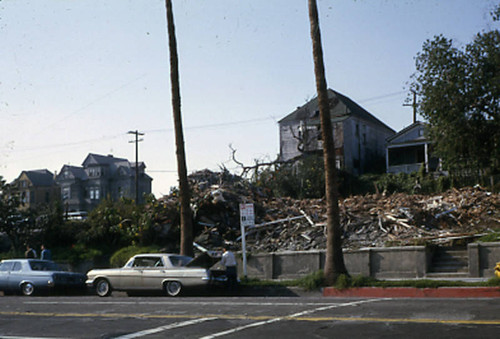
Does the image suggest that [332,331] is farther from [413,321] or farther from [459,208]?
[459,208]

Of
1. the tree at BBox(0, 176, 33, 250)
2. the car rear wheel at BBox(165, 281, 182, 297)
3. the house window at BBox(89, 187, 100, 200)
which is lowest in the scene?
the car rear wheel at BBox(165, 281, 182, 297)

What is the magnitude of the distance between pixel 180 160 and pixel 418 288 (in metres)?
10.4

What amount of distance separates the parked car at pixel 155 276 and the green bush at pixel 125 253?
636 cm

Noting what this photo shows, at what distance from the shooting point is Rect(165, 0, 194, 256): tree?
73.7 feet

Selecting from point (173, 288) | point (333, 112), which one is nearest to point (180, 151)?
point (173, 288)

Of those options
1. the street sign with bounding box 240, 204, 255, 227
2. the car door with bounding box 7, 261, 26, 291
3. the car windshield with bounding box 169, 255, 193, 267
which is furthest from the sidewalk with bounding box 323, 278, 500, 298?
the car door with bounding box 7, 261, 26, 291

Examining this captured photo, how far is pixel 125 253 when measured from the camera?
26.9 meters

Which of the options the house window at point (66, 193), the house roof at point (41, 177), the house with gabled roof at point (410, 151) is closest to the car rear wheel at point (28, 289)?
the house with gabled roof at point (410, 151)

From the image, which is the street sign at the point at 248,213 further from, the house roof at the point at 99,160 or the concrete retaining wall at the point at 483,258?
the house roof at the point at 99,160

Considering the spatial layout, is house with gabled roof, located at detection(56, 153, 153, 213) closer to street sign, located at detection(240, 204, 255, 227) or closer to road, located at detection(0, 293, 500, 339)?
street sign, located at detection(240, 204, 255, 227)

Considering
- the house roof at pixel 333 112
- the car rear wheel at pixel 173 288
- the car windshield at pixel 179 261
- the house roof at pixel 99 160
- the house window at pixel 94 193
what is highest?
the house roof at pixel 333 112

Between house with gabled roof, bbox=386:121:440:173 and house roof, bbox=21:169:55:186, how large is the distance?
177 ft

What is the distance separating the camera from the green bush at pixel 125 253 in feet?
86.8

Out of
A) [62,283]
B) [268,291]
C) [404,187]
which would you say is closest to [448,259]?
[268,291]
